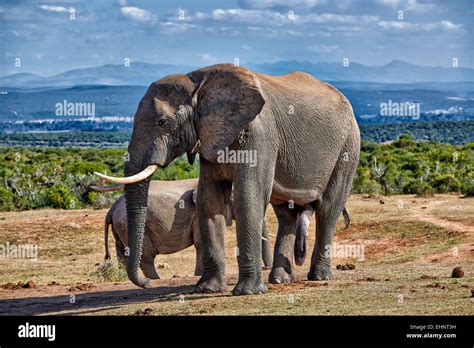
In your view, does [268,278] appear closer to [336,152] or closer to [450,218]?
[336,152]

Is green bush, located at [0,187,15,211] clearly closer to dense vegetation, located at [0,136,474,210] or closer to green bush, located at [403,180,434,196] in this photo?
dense vegetation, located at [0,136,474,210]

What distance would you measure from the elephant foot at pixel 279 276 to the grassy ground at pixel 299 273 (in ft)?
0.80

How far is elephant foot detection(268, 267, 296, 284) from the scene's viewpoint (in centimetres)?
1381

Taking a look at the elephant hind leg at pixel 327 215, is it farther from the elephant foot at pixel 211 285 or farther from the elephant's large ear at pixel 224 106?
the elephant's large ear at pixel 224 106

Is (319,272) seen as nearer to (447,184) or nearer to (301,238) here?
(301,238)

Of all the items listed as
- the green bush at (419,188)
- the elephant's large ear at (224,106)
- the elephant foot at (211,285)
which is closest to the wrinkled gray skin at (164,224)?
the elephant foot at (211,285)

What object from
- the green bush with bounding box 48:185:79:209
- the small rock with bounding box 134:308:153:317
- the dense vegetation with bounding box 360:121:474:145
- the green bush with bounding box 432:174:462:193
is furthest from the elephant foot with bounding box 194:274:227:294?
the dense vegetation with bounding box 360:121:474:145

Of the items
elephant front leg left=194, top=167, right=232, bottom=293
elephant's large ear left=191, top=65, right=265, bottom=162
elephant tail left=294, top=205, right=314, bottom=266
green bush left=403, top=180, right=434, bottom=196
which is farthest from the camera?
green bush left=403, top=180, right=434, bottom=196

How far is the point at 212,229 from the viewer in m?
12.9

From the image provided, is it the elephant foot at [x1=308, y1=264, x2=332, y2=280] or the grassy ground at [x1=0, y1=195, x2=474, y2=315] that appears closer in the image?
the grassy ground at [x1=0, y1=195, x2=474, y2=315]

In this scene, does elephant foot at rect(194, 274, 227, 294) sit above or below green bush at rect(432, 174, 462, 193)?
above

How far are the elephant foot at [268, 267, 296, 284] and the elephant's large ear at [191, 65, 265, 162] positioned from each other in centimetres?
226

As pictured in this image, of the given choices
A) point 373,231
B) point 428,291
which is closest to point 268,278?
point 428,291

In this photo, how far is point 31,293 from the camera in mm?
14195
